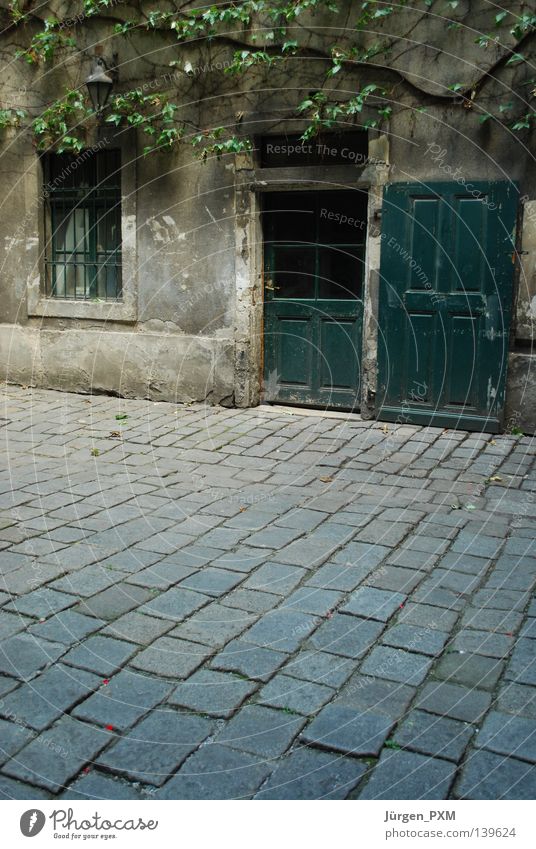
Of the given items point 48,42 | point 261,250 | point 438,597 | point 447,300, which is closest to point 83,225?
point 48,42

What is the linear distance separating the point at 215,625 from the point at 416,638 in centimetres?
86

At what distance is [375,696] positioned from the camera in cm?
285

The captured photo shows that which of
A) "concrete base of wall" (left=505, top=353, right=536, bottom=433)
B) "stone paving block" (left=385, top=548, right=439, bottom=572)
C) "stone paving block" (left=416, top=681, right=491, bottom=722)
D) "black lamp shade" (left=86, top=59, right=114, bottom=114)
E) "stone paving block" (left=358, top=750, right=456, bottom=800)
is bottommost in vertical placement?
"stone paving block" (left=358, top=750, right=456, bottom=800)

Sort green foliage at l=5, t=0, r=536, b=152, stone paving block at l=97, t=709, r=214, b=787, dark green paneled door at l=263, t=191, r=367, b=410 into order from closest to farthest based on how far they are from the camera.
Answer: stone paving block at l=97, t=709, r=214, b=787 < green foliage at l=5, t=0, r=536, b=152 < dark green paneled door at l=263, t=191, r=367, b=410

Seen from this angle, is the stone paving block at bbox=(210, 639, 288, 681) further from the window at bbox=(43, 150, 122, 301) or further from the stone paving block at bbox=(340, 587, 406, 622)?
the window at bbox=(43, 150, 122, 301)

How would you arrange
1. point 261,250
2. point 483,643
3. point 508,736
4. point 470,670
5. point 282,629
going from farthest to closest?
point 261,250 → point 282,629 → point 483,643 → point 470,670 → point 508,736

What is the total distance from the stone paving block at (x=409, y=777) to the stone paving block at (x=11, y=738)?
111 cm

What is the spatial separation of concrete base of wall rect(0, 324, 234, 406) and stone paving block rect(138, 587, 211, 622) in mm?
4488

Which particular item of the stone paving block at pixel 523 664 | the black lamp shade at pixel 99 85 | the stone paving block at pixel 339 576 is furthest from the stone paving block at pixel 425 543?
the black lamp shade at pixel 99 85

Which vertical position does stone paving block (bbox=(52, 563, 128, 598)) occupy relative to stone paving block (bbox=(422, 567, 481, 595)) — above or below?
below

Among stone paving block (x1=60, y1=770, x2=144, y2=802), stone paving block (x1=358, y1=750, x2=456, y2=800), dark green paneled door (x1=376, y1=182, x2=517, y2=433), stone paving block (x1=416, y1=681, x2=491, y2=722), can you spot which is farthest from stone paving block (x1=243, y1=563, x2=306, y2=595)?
dark green paneled door (x1=376, y1=182, x2=517, y2=433)

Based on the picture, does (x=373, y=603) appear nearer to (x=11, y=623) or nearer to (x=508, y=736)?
(x=508, y=736)

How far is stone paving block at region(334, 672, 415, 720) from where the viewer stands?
2.77m

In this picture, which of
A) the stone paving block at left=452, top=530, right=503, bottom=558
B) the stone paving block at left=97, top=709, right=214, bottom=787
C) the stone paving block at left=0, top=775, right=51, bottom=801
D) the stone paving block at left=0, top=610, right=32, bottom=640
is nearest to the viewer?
the stone paving block at left=0, top=775, right=51, bottom=801
